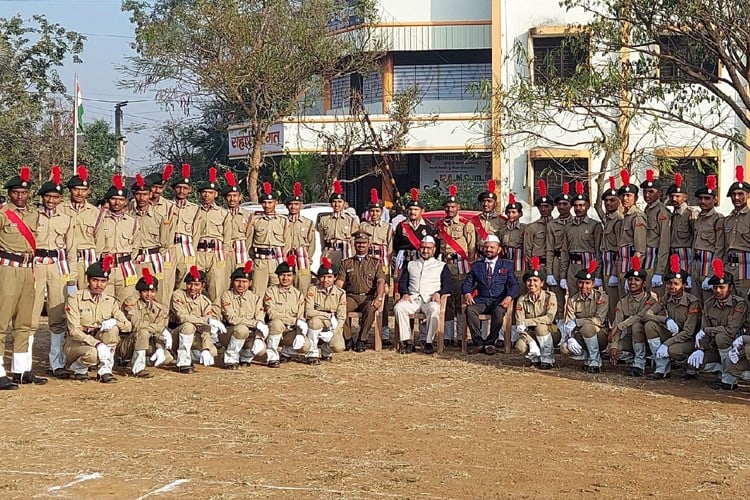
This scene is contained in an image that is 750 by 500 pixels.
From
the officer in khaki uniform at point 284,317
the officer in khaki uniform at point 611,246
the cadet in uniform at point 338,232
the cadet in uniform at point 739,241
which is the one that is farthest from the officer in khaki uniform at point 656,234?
the officer in khaki uniform at point 284,317

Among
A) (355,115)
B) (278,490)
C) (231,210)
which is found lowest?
(278,490)

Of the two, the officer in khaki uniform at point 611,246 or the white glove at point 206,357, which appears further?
the officer in khaki uniform at point 611,246

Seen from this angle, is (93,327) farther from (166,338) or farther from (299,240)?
(299,240)

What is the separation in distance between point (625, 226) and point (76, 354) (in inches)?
219

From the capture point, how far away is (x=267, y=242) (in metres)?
11.4

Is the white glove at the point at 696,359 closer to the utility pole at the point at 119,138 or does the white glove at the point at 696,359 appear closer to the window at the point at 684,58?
the window at the point at 684,58

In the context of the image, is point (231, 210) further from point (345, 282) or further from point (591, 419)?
point (591, 419)

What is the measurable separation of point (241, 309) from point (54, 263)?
1.86m

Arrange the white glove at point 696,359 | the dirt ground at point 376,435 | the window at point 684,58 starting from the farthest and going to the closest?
1. the window at point 684,58
2. the white glove at point 696,359
3. the dirt ground at point 376,435

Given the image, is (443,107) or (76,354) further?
(443,107)

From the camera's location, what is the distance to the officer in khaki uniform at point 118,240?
10.1 metres

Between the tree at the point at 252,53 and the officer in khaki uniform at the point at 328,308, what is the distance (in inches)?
329

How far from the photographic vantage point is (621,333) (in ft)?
32.4

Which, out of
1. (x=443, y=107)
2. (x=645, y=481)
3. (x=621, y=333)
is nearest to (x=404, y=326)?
(x=621, y=333)
